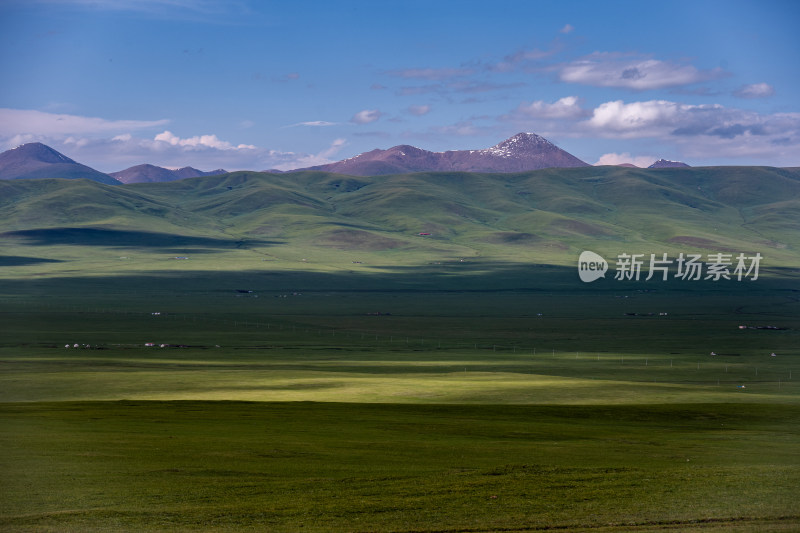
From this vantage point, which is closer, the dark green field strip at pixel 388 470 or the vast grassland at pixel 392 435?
the dark green field strip at pixel 388 470

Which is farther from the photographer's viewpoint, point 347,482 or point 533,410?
point 533,410

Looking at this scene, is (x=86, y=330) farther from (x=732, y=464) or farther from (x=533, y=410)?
(x=732, y=464)

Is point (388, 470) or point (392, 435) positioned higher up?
point (388, 470)

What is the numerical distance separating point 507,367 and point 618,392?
23.4 meters

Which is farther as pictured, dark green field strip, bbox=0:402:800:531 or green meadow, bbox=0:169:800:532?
green meadow, bbox=0:169:800:532

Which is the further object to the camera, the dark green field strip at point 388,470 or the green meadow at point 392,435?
the green meadow at point 392,435

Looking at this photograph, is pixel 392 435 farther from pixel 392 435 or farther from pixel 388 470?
pixel 388 470

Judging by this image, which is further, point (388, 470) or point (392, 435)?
point (392, 435)

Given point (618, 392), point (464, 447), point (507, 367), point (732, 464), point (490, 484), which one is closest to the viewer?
point (490, 484)

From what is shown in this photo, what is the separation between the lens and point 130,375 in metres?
71.6

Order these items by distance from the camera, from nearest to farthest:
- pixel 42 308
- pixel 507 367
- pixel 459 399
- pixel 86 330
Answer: pixel 459 399, pixel 507 367, pixel 86 330, pixel 42 308

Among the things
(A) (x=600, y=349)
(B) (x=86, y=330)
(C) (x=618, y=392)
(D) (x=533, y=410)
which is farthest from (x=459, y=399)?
(B) (x=86, y=330)

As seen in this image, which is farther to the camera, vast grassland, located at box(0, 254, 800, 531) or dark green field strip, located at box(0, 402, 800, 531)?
vast grassland, located at box(0, 254, 800, 531)

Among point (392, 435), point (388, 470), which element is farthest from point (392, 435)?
point (388, 470)
